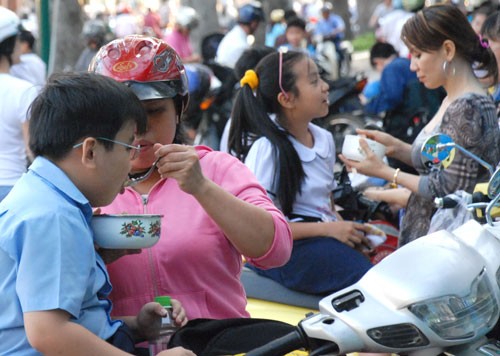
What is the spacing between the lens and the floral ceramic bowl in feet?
7.72

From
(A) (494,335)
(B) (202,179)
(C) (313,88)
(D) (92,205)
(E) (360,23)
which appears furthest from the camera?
(E) (360,23)

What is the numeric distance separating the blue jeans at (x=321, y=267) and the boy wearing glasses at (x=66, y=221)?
1.73 meters

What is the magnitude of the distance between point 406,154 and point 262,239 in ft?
7.23

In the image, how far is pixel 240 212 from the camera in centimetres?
257

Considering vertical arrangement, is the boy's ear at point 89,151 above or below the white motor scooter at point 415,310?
above

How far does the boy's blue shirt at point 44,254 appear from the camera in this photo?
2.08 m

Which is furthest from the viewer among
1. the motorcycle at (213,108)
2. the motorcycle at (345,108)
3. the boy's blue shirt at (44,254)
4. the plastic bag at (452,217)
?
the motorcycle at (345,108)

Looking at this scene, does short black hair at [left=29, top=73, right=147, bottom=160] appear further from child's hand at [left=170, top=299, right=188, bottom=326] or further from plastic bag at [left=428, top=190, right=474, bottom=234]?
plastic bag at [left=428, top=190, right=474, bottom=234]

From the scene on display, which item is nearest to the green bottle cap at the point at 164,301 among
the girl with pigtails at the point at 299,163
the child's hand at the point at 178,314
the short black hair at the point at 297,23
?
the child's hand at the point at 178,314

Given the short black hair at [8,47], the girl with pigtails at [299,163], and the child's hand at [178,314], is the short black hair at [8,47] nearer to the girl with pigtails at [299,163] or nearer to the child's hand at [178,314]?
the girl with pigtails at [299,163]

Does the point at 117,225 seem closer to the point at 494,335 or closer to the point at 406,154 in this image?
the point at 494,335

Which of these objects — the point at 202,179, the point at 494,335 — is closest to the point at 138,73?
the point at 202,179

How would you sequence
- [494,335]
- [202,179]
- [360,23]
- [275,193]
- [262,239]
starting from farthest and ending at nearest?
[360,23] < [275,193] < [262,239] < [202,179] < [494,335]

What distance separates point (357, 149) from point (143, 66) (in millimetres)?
1841
